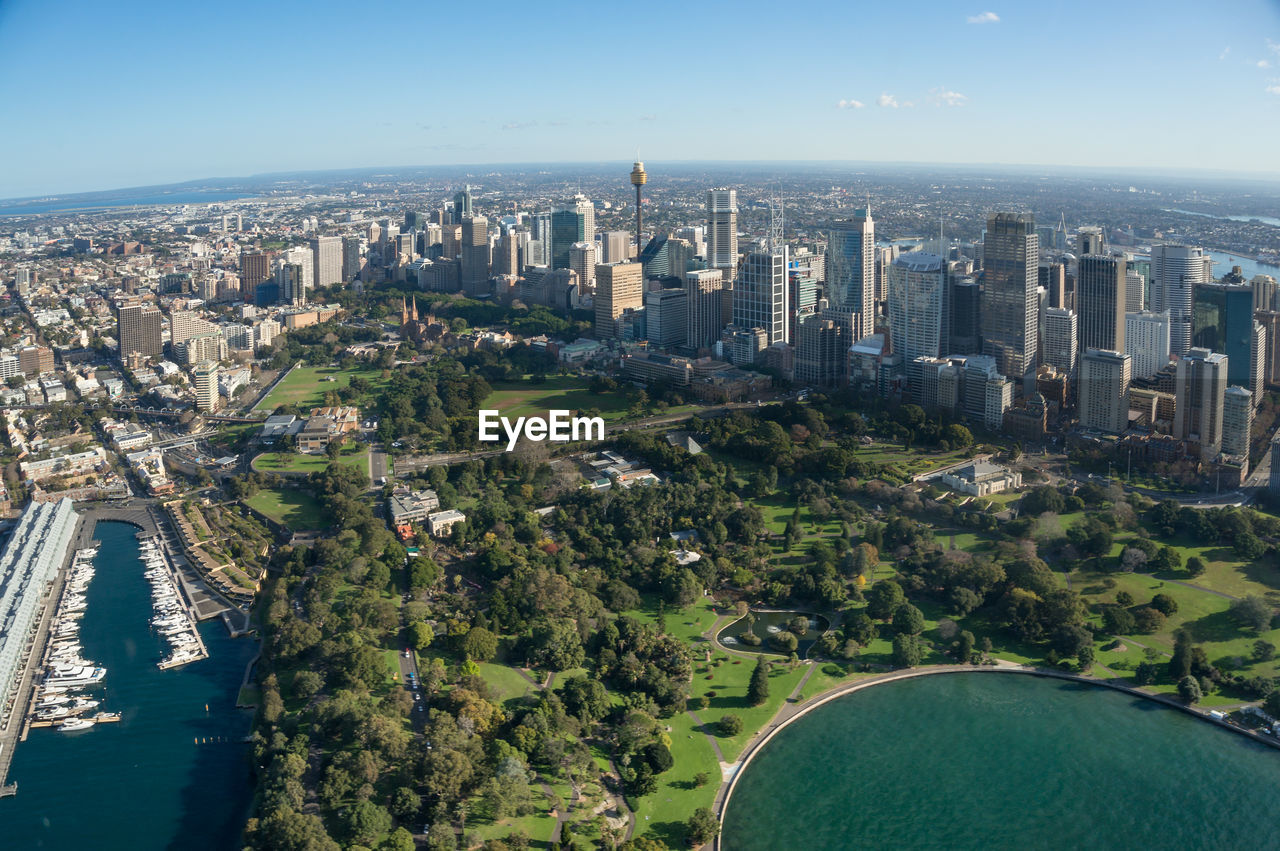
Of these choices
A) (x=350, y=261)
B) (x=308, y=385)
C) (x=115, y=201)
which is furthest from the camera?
(x=115, y=201)

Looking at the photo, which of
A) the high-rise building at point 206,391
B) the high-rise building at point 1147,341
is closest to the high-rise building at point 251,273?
the high-rise building at point 206,391

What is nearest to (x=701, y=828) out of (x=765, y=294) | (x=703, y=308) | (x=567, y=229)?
(x=765, y=294)

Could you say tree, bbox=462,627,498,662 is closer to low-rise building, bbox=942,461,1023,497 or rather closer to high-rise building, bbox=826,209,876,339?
low-rise building, bbox=942,461,1023,497

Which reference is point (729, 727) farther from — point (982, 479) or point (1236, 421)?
point (1236, 421)

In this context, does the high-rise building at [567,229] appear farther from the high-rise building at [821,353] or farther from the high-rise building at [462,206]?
the high-rise building at [821,353]

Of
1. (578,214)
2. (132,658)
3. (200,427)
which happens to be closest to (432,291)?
(578,214)

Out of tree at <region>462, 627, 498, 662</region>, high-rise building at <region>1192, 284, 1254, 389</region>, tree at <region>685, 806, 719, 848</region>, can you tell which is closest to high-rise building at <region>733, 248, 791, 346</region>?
high-rise building at <region>1192, 284, 1254, 389</region>
